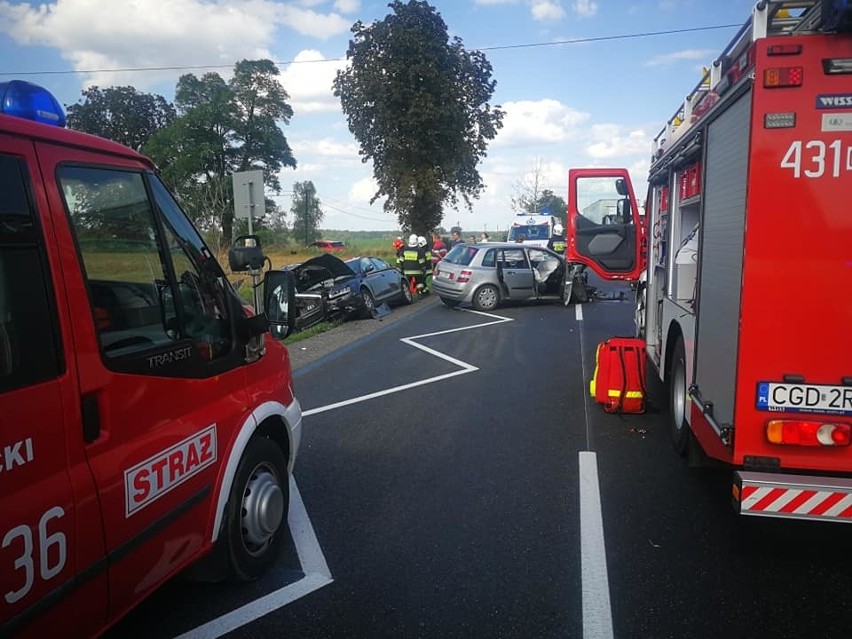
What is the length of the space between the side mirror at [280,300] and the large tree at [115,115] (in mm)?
8842

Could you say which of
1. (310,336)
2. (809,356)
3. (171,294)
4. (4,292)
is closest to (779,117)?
(809,356)

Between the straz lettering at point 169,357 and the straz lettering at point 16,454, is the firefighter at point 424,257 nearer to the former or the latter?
the straz lettering at point 169,357

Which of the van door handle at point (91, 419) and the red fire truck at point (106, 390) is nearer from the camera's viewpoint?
the red fire truck at point (106, 390)

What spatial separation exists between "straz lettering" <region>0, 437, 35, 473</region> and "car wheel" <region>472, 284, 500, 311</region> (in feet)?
45.1

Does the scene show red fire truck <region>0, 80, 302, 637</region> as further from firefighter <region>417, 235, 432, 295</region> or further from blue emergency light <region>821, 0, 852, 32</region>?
firefighter <region>417, 235, 432, 295</region>

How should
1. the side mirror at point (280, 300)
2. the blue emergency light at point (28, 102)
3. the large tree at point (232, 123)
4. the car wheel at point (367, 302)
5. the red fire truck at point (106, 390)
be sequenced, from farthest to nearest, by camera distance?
the large tree at point (232, 123) < the car wheel at point (367, 302) < the side mirror at point (280, 300) < the blue emergency light at point (28, 102) < the red fire truck at point (106, 390)

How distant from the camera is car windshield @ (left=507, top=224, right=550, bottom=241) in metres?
29.0

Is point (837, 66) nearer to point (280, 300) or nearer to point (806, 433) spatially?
point (806, 433)

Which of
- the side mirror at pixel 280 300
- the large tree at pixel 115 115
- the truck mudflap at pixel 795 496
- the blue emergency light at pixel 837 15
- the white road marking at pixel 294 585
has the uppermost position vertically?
the large tree at pixel 115 115

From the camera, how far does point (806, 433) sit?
325cm

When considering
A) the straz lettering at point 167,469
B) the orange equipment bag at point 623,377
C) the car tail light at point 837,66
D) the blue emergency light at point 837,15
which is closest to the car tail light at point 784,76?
the car tail light at point 837,66

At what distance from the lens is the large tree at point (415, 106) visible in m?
26.7

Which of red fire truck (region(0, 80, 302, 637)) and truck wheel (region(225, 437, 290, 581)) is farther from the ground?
red fire truck (region(0, 80, 302, 637))

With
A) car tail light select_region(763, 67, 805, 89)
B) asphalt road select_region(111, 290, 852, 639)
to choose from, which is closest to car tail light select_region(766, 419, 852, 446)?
asphalt road select_region(111, 290, 852, 639)
